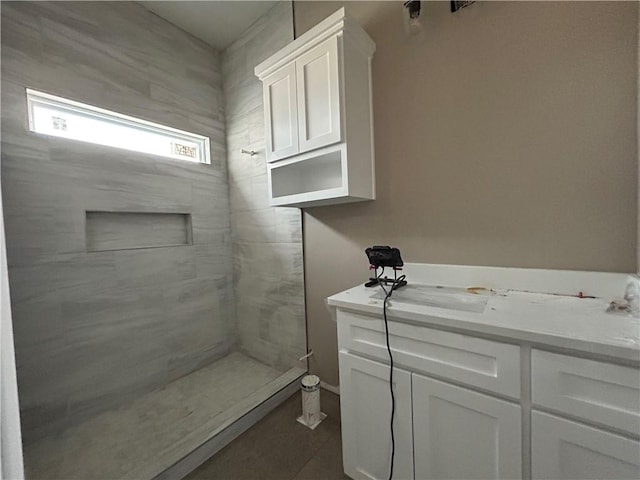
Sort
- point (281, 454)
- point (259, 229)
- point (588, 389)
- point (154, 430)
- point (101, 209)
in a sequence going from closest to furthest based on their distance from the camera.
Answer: point (588, 389) < point (281, 454) < point (154, 430) < point (101, 209) < point (259, 229)

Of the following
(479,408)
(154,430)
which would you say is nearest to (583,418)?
(479,408)

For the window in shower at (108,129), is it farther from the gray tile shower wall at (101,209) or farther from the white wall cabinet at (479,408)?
the white wall cabinet at (479,408)

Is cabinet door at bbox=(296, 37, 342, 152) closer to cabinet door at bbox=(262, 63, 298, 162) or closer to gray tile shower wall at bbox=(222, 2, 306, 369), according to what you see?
cabinet door at bbox=(262, 63, 298, 162)

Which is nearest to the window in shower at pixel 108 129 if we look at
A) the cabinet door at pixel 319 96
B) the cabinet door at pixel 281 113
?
the cabinet door at pixel 281 113

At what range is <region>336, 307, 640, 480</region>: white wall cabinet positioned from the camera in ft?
2.06

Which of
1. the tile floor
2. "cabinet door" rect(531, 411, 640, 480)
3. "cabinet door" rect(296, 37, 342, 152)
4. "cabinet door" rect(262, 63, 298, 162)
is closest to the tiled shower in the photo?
the tile floor

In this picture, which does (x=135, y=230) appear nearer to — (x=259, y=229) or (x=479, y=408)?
(x=259, y=229)

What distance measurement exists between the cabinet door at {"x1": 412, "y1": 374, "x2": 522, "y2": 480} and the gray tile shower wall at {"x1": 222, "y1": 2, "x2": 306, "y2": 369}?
1131 millimetres

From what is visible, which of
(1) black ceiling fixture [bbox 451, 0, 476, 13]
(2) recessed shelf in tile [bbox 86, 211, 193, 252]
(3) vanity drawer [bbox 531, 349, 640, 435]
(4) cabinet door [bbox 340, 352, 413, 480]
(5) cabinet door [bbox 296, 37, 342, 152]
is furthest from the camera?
(2) recessed shelf in tile [bbox 86, 211, 193, 252]

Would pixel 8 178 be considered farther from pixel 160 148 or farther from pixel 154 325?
pixel 154 325

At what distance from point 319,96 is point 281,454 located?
1841 mm

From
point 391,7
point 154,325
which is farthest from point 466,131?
point 154,325

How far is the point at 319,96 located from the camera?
1336mm

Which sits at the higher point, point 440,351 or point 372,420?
point 440,351
